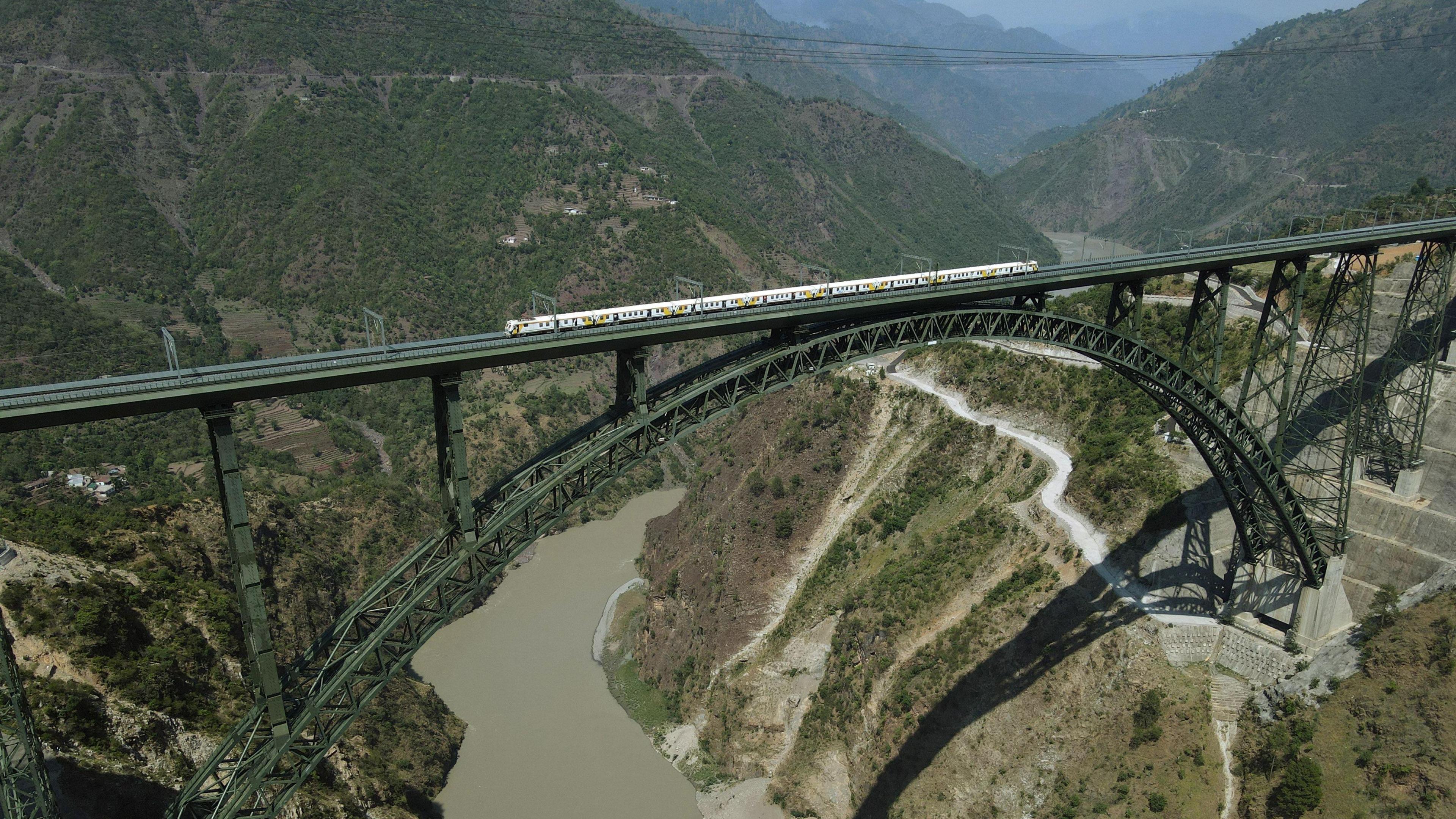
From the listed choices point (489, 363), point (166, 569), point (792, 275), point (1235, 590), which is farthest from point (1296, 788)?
point (792, 275)

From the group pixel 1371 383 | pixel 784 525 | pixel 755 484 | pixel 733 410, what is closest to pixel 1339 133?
pixel 1371 383

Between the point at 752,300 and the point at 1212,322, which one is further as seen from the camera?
the point at 1212,322

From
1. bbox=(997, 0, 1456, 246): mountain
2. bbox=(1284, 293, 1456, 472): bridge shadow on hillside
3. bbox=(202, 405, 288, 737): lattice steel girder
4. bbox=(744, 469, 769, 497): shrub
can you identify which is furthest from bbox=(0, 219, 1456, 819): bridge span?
bbox=(997, 0, 1456, 246): mountain

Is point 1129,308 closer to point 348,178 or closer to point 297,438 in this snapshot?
point 297,438

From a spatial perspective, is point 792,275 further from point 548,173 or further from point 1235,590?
point 1235,590

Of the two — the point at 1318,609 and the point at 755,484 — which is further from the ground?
the point at 755,484

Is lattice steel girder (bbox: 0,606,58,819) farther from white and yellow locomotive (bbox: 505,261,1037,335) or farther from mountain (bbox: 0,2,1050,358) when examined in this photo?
mountain (bbox: 0,2,1050,358)
